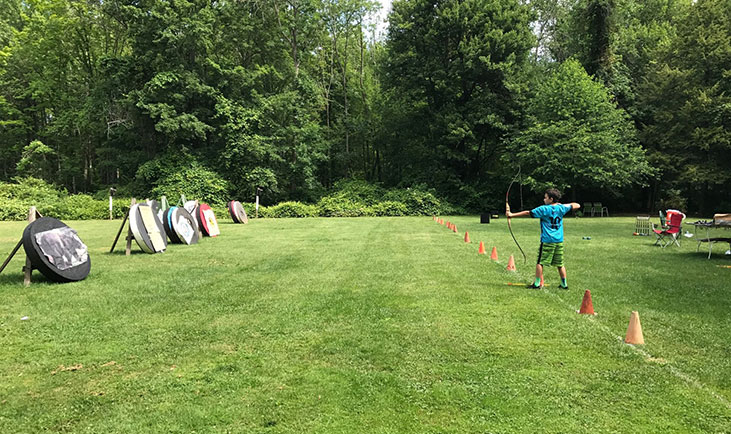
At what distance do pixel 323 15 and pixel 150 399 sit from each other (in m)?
41.7

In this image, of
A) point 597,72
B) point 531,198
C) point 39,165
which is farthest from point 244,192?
point 597,72

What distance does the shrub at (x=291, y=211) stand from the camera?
31.5m

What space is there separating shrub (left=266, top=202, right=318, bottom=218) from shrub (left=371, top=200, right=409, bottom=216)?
4696 mm

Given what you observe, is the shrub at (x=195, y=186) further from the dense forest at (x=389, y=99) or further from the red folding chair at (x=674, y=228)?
the red folding chair at (x=674, y=228)

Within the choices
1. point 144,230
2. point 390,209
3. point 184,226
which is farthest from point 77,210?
point 390,209

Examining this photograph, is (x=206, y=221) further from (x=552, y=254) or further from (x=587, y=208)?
(x=587, y=208)

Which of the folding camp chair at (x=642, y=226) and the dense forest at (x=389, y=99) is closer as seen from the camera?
the folding camp chair at (x=642, y=226)

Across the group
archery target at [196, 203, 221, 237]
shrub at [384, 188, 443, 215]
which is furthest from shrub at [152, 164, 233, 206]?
→ archery target at [196, 203, 221, 237]

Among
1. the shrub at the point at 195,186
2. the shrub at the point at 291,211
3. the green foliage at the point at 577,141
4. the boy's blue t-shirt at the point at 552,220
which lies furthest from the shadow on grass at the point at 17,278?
the green foliage at the point at 577,141

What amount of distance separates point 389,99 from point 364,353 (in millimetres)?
38144

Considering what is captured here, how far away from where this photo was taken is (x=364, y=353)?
4664 mm

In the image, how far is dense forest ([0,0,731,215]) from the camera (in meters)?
30.3

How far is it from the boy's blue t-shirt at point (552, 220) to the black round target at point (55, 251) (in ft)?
28.7

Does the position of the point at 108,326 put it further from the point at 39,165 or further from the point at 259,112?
the point at 39,165
